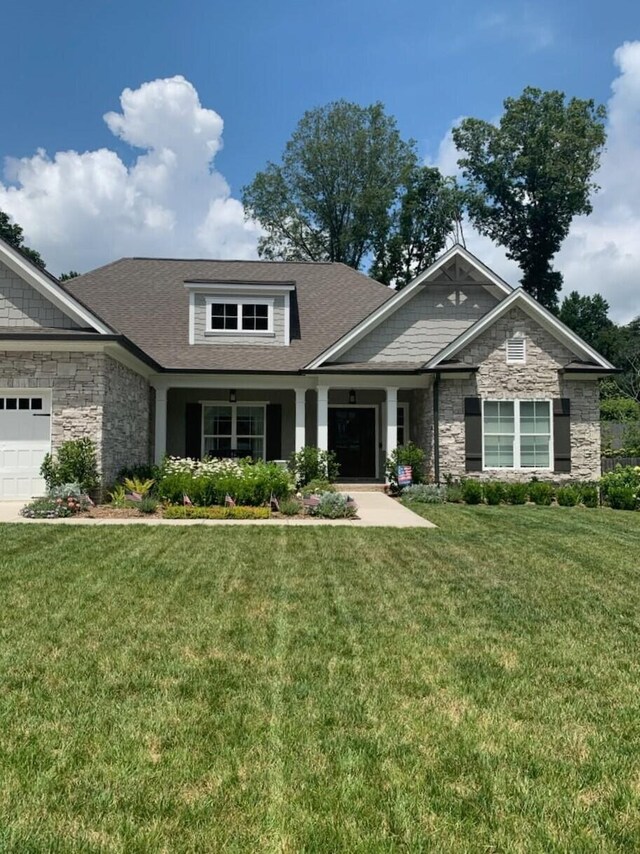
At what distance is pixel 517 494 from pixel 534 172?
100ft

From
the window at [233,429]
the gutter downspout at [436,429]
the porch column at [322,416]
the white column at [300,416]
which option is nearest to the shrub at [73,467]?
the white column at [300,416]

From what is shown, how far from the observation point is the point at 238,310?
18.0 m

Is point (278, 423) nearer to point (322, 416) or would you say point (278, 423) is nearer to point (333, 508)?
point (322, 416)

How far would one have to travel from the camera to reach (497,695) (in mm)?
3691

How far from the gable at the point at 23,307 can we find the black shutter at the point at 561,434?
482 inches

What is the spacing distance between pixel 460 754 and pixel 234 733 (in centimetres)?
117

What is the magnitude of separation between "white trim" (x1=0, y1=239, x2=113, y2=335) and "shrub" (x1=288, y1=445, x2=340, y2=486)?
18.9ft

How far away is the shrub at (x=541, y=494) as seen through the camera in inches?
554

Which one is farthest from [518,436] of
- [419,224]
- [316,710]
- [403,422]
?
[419,224]

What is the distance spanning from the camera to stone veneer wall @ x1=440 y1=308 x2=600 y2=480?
1577 cm

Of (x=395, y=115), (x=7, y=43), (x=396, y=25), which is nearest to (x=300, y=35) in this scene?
(x=396, y=25)

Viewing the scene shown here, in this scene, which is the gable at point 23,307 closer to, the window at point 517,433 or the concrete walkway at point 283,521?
the concrete walkway at point 283,521

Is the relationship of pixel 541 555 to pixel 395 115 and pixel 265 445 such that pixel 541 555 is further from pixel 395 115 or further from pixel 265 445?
pixel 395 115

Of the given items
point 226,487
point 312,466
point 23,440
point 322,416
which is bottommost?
point 226,487
